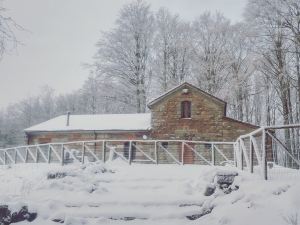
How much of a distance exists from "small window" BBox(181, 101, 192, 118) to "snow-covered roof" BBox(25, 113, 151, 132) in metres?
2.25

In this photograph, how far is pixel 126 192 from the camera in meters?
8.94

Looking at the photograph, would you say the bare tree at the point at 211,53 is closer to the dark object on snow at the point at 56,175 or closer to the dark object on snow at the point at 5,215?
the dark object on snow at the point at 56,175

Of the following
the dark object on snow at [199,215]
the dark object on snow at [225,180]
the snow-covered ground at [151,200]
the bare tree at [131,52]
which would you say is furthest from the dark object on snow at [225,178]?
the bare tree at [131,52]

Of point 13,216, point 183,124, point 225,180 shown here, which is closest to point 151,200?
point 225,180

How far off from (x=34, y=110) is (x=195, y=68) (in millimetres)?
28969

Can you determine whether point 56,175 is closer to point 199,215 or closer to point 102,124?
point 199,215

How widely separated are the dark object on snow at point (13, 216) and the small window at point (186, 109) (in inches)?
670

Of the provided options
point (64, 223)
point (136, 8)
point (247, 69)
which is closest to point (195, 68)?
point (247, 69)

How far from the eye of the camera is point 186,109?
2378 centimetres

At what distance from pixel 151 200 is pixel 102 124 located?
17.6 m

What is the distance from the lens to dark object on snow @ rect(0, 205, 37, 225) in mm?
7203

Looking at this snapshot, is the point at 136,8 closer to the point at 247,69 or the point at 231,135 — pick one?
the point at 247,69

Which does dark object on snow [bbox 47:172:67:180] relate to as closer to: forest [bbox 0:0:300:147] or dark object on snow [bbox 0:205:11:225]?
dark object on snow [bbox 0:205:11:225]

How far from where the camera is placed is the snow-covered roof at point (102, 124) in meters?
24.1
